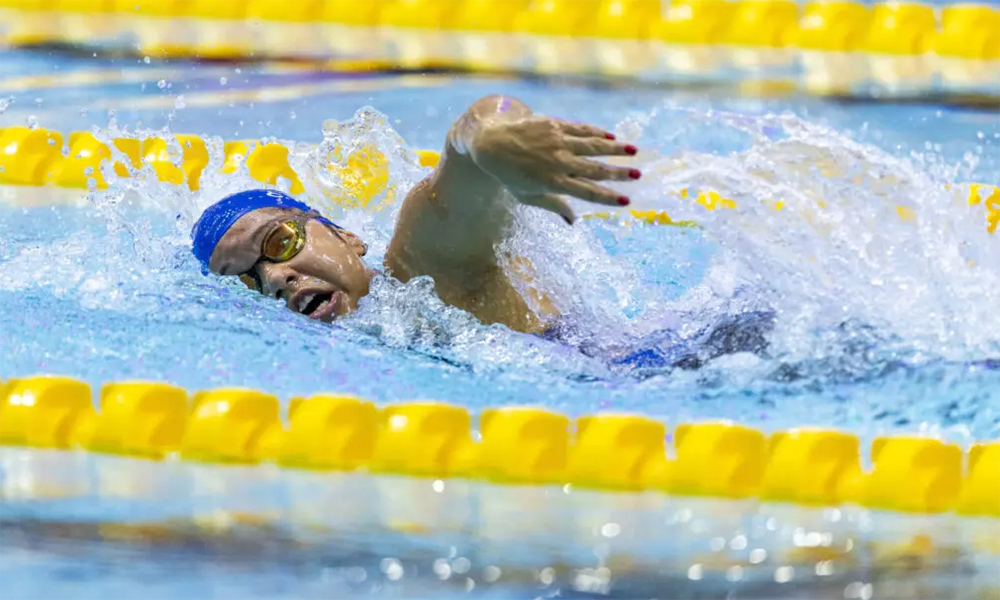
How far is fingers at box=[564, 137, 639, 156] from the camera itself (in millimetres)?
1926

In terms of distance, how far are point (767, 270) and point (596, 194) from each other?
879 mm

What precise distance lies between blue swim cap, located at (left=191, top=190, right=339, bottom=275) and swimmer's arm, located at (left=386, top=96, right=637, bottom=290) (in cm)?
26

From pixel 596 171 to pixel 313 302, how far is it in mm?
815

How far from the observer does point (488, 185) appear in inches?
90.2

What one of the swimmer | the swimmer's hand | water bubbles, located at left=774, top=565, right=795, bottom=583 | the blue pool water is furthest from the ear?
water bubbles, located at left=774, top=565, right=795, bottom=583

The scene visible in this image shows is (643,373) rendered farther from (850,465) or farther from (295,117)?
(295,117)

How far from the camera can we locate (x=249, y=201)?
8.70 feet

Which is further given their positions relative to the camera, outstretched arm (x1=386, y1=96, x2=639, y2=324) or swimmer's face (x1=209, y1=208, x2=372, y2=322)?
swimmer's face (x1=209, y1=208, x2=372, y2=322)

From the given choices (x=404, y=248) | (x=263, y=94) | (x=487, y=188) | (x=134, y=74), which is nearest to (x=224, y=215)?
(x=404, y=248)

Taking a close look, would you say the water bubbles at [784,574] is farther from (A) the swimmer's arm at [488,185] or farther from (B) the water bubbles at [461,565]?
(A) the swimmer's arm at [488,185]

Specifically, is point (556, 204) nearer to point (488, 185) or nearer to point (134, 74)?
point (488, 185)

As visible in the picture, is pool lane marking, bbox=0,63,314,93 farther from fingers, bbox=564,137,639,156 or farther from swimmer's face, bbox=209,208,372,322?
fingers, bbox=564,137,639,156

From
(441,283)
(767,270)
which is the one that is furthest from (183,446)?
(767,270)

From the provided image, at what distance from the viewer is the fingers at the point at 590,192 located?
1897mm
